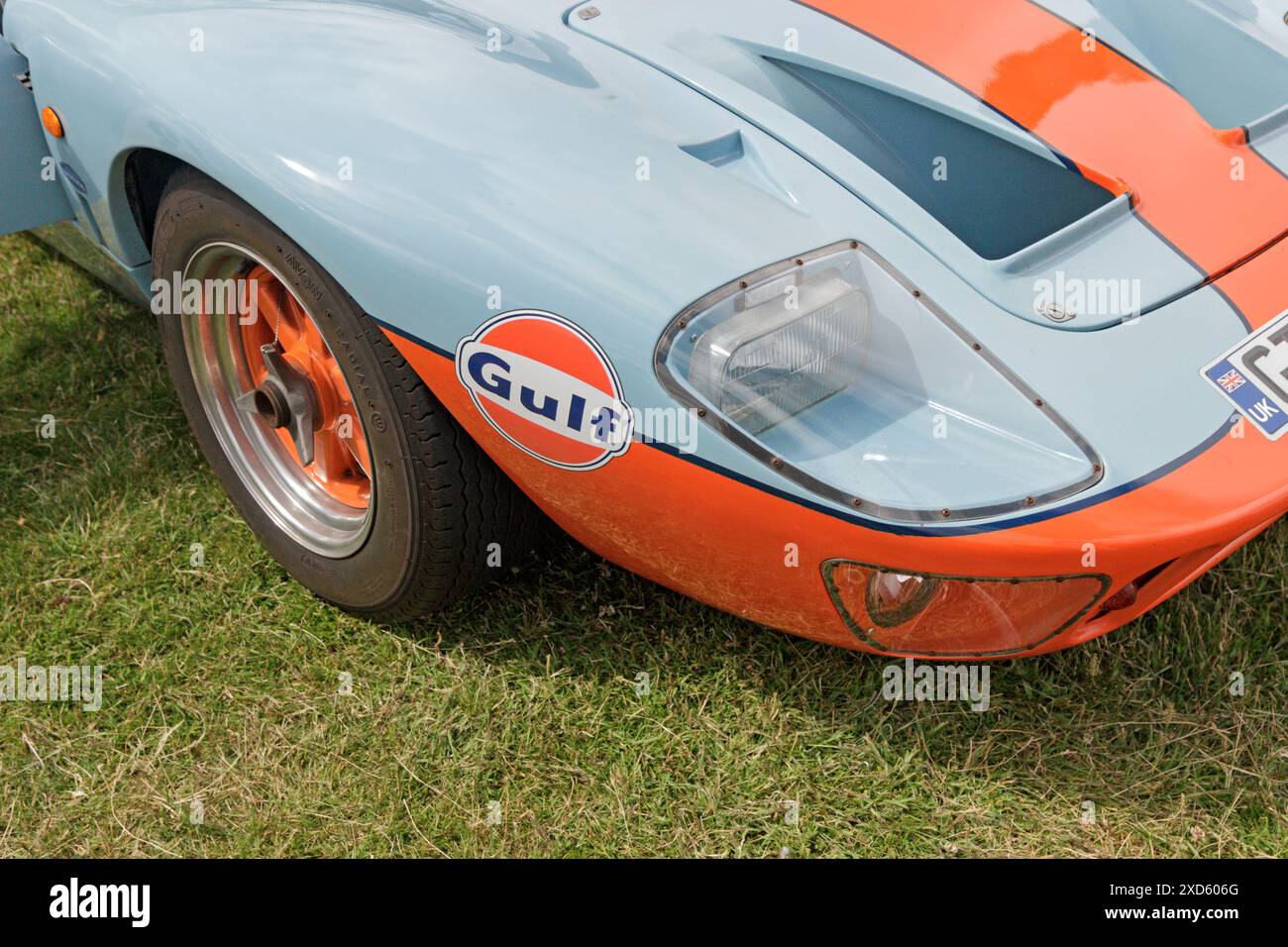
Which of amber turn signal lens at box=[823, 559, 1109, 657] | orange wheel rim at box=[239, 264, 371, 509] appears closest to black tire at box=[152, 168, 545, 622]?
orange wheel rim at box=[239, 264, 371, 509]

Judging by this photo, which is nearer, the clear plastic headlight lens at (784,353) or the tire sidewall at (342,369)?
the clear plastic headlight lens at (784,353)

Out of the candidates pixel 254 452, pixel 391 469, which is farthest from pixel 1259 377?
pixel 254 452

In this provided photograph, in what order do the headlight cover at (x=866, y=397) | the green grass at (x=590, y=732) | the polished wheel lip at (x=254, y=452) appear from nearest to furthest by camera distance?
1. the headlight cover at (x=866, y=397)
2. the green grass at (x=590, y=732)
3. the polished wheel lip at (x=254, y=452)

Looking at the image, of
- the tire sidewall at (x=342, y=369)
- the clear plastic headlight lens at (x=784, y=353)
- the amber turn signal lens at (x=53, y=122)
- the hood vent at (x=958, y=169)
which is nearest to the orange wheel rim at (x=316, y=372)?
the tire sidewall at (x=342, y=369)

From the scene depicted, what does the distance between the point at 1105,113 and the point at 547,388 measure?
1056 mm

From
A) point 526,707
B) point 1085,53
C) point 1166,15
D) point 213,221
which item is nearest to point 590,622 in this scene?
point 526,707

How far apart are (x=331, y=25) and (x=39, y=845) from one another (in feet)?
4.67

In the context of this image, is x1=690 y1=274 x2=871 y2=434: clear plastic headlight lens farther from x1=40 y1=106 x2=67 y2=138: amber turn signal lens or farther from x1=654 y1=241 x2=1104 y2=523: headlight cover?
x1=40 y1=106 x2=67 y2=138: amber turn signal lens

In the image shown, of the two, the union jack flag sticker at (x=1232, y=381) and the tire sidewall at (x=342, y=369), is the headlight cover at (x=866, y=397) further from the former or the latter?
the tire sidewall at (x=342, y=369)

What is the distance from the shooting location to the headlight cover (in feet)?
5.09

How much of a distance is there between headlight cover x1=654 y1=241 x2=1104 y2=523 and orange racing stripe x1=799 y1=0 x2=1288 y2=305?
46 centimetres

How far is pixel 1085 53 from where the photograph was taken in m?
2.11

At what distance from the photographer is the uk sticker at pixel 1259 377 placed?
1622mm

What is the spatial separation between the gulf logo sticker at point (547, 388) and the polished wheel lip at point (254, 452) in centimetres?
63
